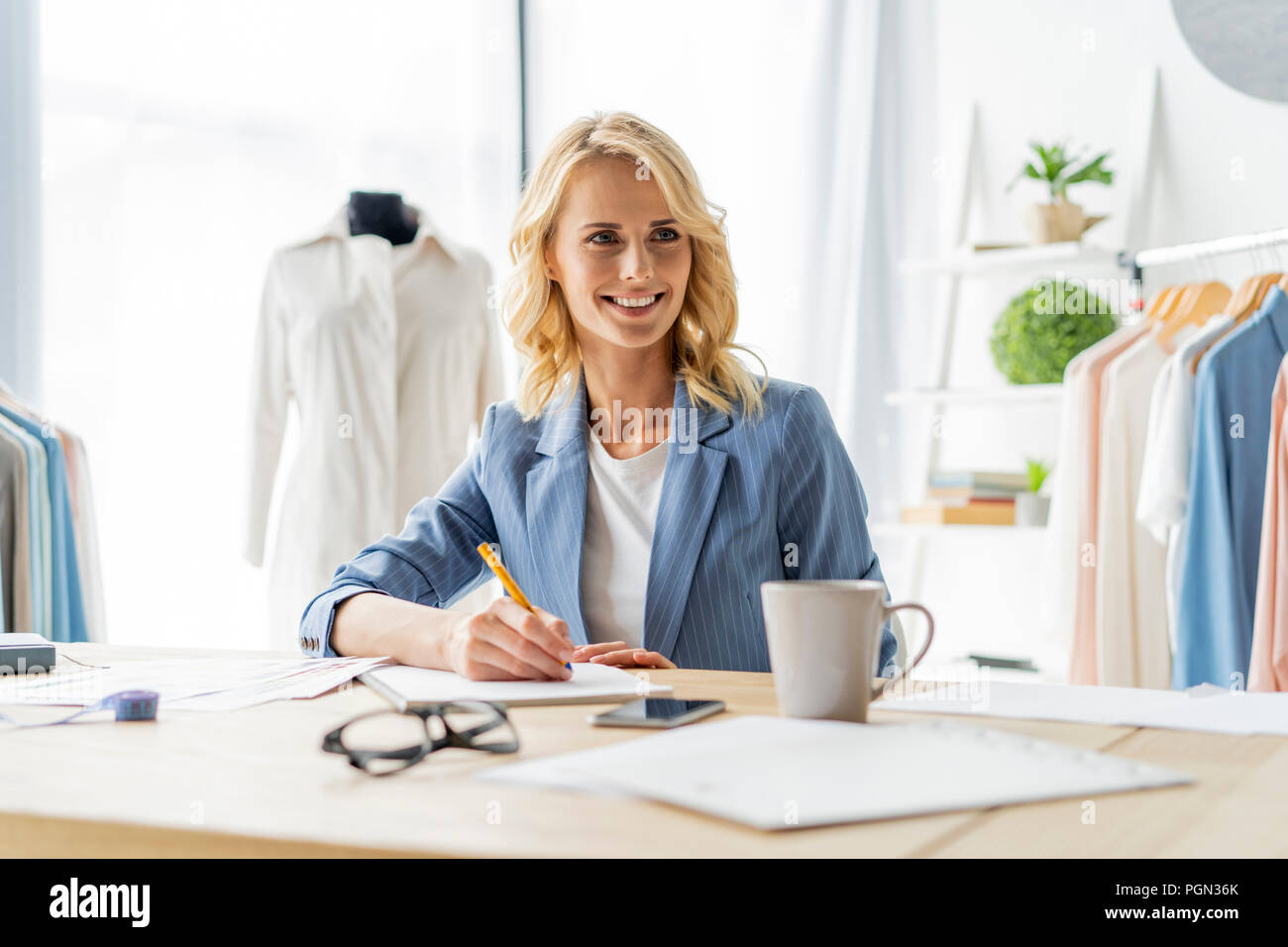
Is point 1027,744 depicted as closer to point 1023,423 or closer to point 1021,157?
point 1023,423

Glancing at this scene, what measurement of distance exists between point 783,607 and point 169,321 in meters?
2.38

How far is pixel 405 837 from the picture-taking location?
0.50m

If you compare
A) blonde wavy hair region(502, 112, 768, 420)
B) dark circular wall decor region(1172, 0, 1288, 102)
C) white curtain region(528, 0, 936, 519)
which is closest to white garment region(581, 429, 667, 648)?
blonde wavy hair region(502, 112, 768, 420)

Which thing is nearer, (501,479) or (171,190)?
(501,479)

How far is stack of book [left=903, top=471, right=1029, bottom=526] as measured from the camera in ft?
8.86

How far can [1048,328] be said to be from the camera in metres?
2.64

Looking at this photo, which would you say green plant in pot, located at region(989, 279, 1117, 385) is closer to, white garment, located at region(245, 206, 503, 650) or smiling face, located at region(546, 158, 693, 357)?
white garment, located at region(245, 206, 503, 650)

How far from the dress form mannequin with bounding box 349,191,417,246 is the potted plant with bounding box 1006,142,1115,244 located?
1.43 meters

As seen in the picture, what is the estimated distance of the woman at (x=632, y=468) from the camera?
4.28 feet

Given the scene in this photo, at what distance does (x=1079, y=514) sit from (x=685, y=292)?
1.17 meters

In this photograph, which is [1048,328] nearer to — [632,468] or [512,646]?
[632,468]

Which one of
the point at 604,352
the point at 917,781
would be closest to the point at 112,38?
the point at 604,352

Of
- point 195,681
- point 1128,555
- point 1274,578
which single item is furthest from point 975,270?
point 195,681

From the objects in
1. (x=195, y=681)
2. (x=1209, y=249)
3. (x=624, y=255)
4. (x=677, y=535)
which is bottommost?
(x=195, y=681)
